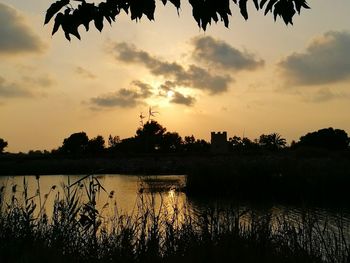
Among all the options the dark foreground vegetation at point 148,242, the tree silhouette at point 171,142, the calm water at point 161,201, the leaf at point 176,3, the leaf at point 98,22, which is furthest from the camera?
the tree silhouette at point 171,142

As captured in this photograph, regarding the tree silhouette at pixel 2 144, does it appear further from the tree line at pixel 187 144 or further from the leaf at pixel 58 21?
the leaf at pixel 58 21

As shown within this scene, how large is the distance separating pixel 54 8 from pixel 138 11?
0.47m

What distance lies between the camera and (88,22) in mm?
2865

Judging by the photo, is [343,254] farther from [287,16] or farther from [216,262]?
[287,16]

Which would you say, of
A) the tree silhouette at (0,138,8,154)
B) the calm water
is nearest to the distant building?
the tree silhouette at (0,138,8,154)

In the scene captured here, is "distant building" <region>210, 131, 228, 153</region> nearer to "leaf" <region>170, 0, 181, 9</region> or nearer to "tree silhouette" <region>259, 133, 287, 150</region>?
"tree silhouette" <region>259, 133, 287, 150</region>

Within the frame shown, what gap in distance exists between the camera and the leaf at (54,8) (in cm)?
267

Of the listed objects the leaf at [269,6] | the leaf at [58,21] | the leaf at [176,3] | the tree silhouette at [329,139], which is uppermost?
the tree silhouette at [329,139]

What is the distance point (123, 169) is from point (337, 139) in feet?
144

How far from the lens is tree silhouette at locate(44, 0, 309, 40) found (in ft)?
8.82

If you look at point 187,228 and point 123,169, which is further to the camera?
point 123,169

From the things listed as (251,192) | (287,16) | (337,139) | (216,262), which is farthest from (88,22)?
(337,139)

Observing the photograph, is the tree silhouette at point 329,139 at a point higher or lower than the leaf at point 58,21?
higher

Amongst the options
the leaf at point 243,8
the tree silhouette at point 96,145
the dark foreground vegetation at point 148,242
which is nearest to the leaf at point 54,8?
the leaf at point 243,8
